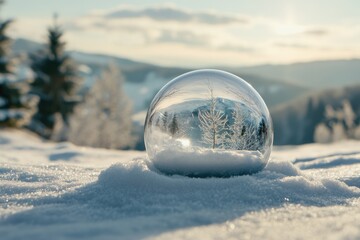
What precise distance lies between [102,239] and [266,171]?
1.69m

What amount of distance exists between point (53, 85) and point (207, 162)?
79.1ft

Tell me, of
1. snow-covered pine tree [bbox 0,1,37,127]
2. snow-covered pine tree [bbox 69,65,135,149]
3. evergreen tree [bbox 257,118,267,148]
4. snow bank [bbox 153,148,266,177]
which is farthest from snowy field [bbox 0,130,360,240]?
snow-covered pine tree [bbox 69,65,135,149]

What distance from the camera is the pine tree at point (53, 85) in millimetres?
25500

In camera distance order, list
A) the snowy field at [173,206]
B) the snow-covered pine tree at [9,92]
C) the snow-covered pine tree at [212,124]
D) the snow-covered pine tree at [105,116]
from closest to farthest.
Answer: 1. the snowy field at [173,206]
2. the snow-covered pine tree at [212,124]
3. the snow-covered pine tree at [9,92]
4. the snow-covered pine tree at [105,116]

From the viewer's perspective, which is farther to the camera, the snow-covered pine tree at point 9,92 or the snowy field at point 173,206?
the snow-covered pine tree at point 9,92

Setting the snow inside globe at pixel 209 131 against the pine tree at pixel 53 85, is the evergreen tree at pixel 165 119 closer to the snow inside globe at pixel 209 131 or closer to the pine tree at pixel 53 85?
the snow inside globe at pixel 209 131

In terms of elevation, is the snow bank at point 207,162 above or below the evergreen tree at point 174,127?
below

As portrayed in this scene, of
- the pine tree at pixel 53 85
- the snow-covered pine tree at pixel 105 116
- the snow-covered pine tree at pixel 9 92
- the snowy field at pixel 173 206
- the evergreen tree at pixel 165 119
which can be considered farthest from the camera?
the pine tree at pixel 53 85

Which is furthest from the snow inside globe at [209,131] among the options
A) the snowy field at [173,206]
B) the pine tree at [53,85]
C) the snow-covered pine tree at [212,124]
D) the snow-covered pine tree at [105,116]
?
the pine tree at [53,85]

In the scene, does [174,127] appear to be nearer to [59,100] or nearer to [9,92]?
[9,92]

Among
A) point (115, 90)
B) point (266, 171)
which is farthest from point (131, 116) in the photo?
point (266, 171)

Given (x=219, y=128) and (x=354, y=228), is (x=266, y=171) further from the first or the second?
(x=354, y=228)

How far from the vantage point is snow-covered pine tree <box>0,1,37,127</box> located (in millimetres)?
20125

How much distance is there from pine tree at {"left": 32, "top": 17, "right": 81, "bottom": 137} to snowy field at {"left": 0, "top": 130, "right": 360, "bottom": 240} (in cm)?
2295
